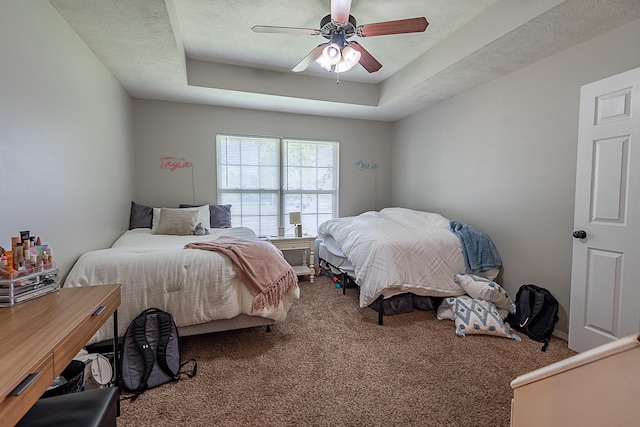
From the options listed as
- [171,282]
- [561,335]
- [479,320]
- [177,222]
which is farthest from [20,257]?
[561,335]

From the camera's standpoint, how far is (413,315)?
2729mm

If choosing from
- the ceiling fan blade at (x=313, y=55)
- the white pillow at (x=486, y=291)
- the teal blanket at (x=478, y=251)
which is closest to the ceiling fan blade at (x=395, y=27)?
the ceiling fan blade at (x=313, y=55)

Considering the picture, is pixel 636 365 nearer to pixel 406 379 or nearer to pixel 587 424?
pixel 587 424

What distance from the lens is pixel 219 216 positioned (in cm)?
368

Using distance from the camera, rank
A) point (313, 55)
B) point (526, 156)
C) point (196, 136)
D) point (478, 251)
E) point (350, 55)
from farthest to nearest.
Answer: point (196, 136) → point (478, 251) → point (526, 156) → point (313, 55) → point (350, 55)

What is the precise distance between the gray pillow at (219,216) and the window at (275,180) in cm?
27

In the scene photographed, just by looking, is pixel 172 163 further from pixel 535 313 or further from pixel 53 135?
pixel 535 313

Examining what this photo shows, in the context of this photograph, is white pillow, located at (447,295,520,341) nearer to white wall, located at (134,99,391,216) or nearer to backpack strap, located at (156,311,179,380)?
backpack strap, located at (156,311,179,380)

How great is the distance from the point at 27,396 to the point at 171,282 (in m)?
1.23

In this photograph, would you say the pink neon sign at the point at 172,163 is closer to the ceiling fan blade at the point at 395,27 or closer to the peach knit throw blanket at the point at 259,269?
the peach knit throw blanket at the point at 259,269

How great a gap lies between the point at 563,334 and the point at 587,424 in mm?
2301

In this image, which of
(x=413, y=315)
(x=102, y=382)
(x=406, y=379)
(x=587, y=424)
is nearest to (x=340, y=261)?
(x=413, y=315)

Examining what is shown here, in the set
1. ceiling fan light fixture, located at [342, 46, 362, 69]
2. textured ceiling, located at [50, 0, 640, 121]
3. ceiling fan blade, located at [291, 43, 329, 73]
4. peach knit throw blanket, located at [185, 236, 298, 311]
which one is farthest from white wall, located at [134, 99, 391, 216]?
ceiling fan light fixture, located at [342, 46, 362, 69]

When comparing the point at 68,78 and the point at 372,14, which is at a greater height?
the point at 372,14
